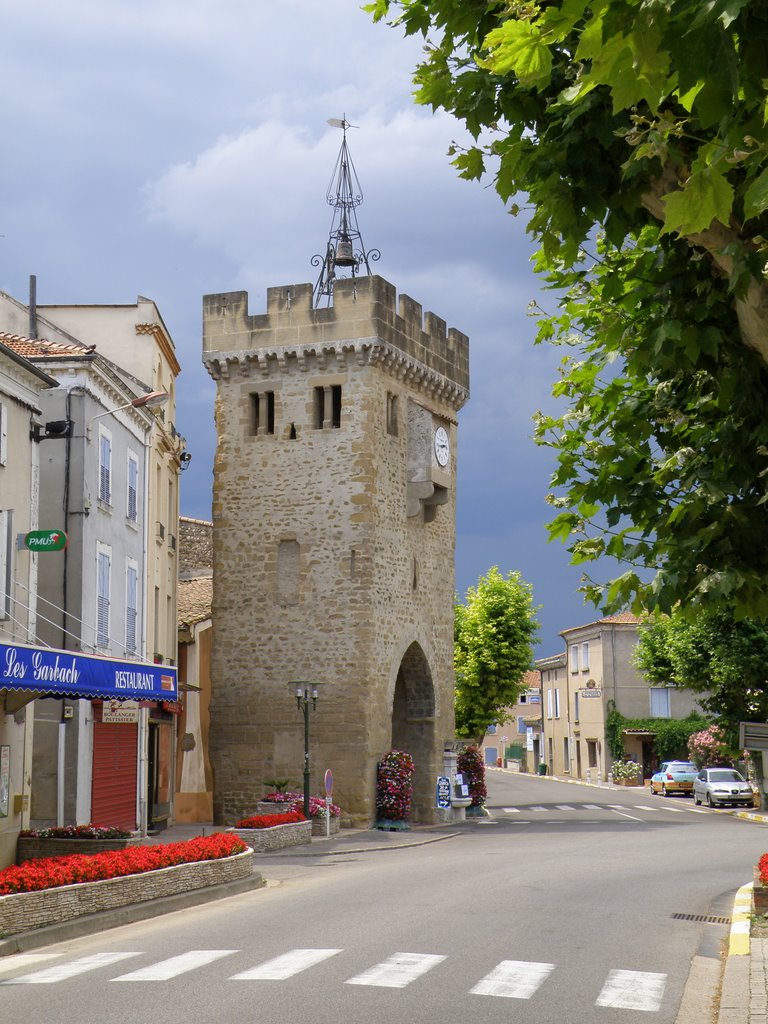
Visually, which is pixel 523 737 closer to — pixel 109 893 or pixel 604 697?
pixel 604 697

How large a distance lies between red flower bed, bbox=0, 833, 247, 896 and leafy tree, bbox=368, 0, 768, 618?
24.6ft

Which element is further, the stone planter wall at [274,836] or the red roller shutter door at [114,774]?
the red roller shutter door at [114,774]

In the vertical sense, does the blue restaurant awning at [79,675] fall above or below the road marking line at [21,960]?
above

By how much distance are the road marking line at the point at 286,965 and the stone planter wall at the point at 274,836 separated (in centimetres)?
1363

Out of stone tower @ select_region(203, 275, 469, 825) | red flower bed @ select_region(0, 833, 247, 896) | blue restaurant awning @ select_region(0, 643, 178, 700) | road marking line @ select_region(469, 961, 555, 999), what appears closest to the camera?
road marking line @ select_region(469, 961, 555, 999)

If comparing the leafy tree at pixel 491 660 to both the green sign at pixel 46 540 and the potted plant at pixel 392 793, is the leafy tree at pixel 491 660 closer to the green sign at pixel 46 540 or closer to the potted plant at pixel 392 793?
the potted plant at pixel 392 793

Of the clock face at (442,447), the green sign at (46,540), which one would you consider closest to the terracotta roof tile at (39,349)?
the green sign at (46,540)

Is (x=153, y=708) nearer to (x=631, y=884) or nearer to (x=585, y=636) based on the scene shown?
(x=631, y=884)

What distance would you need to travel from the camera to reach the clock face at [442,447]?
3844 cm

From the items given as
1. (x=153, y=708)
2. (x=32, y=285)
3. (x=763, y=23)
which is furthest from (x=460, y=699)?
(x=763, y=23)

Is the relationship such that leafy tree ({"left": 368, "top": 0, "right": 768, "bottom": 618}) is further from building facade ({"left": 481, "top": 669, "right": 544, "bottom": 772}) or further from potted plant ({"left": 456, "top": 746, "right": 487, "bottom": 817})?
building facade ({"left": 481, "top": 669, "right": 544, "bottom": 772})

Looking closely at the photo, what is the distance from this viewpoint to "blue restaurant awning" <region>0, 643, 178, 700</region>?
1744 centimetres

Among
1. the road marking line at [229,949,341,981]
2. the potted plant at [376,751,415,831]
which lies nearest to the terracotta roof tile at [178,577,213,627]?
the potted plant at [376,751,415,831]

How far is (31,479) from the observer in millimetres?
22438
